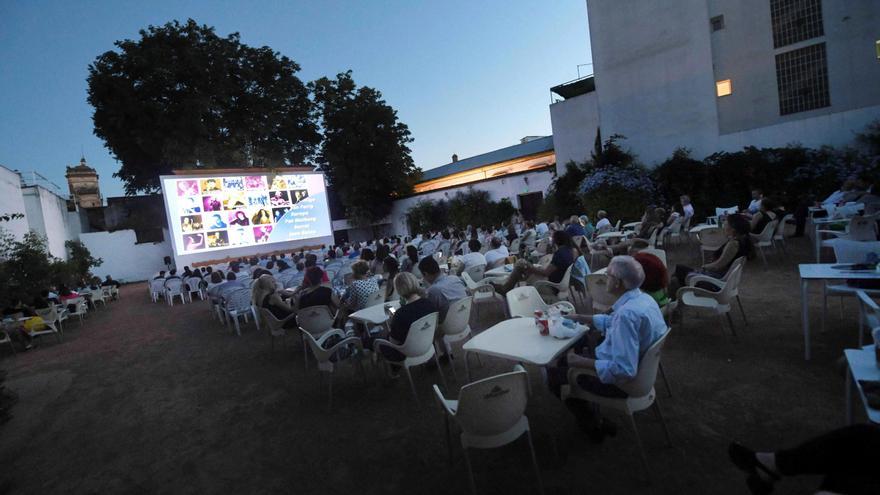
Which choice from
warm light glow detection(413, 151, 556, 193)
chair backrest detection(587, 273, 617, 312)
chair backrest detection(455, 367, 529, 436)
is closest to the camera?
chair backrest detection(455, 367, 529, 436)

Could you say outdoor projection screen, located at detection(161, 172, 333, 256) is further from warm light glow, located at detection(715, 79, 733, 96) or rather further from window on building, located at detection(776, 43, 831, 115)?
window on building, located at detection(776, 43, 831, 115)

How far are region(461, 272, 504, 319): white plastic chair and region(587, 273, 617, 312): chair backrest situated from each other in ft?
4.48

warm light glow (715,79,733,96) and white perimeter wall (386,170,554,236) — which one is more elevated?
warm light glow (715,79,733,96)

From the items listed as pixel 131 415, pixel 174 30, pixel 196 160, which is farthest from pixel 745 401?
pixel 174 30

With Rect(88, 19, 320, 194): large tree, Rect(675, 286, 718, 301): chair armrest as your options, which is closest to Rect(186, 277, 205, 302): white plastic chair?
Rect(88, 19, 320, 194): large tree

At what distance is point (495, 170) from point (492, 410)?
81.4 feet

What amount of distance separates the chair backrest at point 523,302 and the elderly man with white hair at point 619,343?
0.85 meters

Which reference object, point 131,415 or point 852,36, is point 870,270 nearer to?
point 131,415

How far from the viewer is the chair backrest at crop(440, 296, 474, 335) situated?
13.0 feet

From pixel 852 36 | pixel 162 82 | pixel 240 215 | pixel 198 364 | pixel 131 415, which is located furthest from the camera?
pixel 162 82

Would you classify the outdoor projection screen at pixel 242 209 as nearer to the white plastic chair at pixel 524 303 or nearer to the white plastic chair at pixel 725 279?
the white plastic chair at pixel 524 303

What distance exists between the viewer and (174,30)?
20.2 meters

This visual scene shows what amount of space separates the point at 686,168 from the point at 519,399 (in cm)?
1417

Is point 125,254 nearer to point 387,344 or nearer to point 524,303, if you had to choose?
point 387,344
